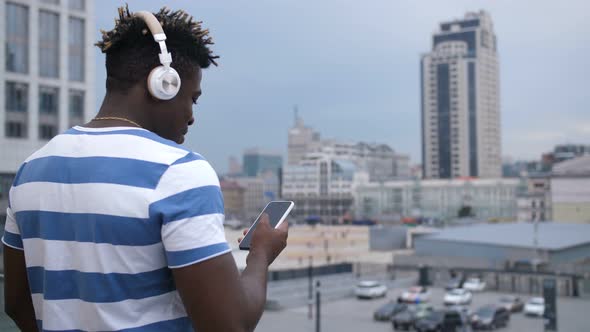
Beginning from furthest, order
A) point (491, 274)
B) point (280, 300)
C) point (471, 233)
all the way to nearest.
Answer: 1. point (471, 233)
2. point (491, 274)
3. point (280, 300)

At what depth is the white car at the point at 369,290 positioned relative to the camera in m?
10.1

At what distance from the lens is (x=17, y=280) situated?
1.80 feet

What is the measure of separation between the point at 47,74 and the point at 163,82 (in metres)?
7.78

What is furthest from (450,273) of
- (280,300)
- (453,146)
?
(453,146)

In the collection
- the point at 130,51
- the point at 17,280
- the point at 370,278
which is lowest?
the point at 370,278

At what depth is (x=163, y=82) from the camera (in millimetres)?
488

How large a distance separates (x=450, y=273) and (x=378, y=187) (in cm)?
1811

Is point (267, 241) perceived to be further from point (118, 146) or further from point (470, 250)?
point (470, 250)

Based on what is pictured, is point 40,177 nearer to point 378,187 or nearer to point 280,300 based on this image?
point 280,300

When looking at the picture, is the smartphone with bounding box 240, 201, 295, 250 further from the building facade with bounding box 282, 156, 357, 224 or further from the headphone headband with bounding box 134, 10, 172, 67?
the building facade with bounding box 282, 156, 357, 224

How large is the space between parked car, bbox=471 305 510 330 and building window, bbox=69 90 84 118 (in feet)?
17.3

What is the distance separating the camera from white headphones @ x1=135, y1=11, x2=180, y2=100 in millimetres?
484

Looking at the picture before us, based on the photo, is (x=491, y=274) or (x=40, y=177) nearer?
(x=40, y=177)

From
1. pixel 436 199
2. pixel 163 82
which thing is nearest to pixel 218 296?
Answer: pixel 163 82
